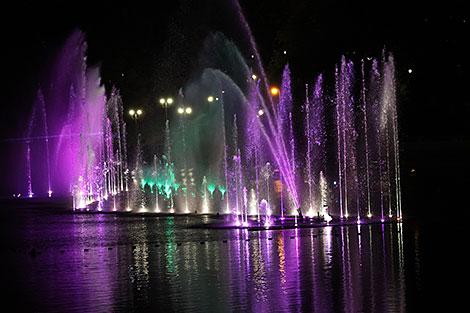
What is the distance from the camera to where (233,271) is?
13555 mm

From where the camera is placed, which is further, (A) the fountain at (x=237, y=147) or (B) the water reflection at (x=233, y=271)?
(A) the fountain at (x=237, y=147)

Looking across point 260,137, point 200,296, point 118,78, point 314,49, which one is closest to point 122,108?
point 118,78

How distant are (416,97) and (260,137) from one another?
8.55 meters

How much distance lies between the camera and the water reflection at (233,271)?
1049cm

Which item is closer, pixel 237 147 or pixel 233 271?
pixel 233 271

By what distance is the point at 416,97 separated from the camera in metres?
37.6

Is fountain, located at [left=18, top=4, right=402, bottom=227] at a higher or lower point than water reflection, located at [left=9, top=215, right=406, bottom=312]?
higher

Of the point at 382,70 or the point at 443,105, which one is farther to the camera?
the point at 443,105

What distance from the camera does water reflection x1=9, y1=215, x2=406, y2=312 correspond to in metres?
10.5

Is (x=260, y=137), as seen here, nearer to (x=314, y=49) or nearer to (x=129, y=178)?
(x=314, y=49)

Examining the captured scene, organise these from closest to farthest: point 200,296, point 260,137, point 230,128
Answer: point 200,296
point 260,137
point 230,128

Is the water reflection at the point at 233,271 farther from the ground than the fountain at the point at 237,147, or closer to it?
closer to it

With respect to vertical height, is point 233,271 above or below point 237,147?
below

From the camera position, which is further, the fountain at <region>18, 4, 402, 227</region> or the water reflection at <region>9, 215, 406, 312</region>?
the fountain at <region>18, 4, 402, 227</region>
